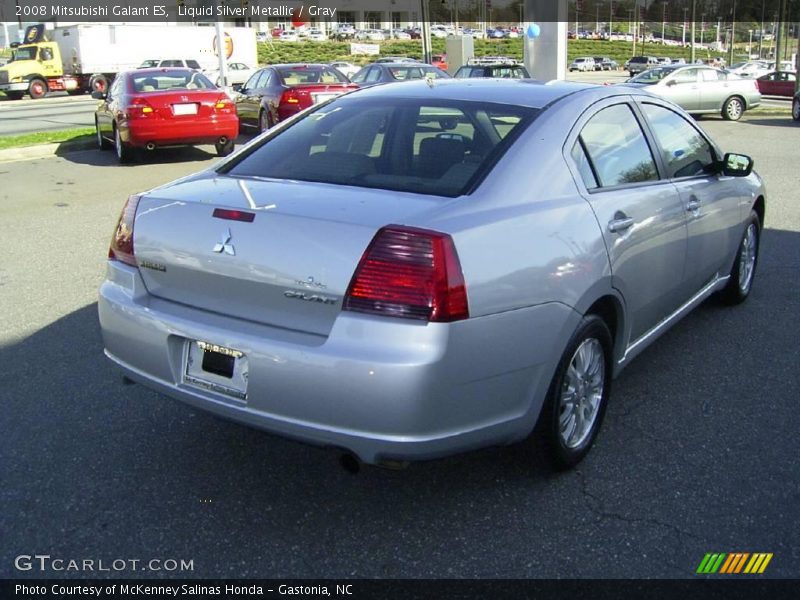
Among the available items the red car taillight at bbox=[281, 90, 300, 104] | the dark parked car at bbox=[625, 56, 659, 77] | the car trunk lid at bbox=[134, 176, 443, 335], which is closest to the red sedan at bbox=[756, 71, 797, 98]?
the red car taillight at bbox=[281, 90, 300, 104]

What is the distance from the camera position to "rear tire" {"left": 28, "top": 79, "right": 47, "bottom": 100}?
3609cm

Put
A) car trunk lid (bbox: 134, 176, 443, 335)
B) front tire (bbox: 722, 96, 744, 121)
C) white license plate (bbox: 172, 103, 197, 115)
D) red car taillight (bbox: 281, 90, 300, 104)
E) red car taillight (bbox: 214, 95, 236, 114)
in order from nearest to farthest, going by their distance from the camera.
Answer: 1. car trunk lid (bbox: 134, 176, 443, 335)
2. white license plate (bbox: 172, 103, 197, 115)
3. red car taillight (bbox: 214, 95, 236, 114)
4. red car taillight (bbox: 281, 90, 300, 104)
5. front tire (bbox: 722, 96, 744, 121)

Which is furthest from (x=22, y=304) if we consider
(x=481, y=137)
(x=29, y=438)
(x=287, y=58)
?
(x=287, y=58)

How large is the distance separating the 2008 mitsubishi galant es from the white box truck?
33.1 m

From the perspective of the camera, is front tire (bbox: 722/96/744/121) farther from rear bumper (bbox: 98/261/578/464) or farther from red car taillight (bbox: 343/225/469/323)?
red car taillight (bbox: 343/225/469/323)

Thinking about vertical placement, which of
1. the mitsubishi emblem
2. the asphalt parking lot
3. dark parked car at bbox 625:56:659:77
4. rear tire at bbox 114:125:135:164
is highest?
dark parked car at bbox 625:56:659:77

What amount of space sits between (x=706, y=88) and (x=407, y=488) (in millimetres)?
21391

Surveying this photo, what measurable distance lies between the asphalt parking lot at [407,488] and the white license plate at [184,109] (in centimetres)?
853

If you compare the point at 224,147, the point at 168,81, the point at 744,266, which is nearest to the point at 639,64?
the point at 224,147

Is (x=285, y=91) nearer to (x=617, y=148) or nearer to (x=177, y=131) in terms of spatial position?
(x=177, y=131)

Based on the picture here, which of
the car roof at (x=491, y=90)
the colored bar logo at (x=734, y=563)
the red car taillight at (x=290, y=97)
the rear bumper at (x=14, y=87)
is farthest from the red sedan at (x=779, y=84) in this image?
the colored bar logo at (x=734, y=563)

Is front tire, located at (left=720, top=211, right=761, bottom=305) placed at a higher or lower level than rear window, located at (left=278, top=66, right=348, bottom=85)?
lower

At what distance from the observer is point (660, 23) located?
13625 centimetres
